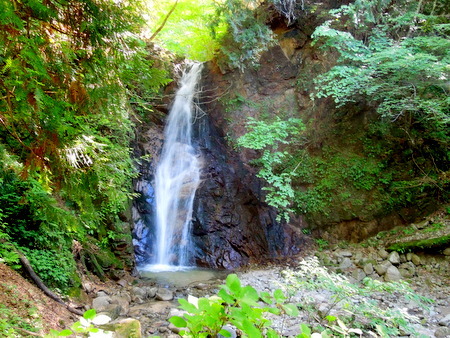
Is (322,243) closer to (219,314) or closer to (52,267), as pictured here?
(52,267)

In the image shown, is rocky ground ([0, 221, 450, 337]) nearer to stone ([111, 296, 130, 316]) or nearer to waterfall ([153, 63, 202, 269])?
stone ([111, 296, 130, 316])

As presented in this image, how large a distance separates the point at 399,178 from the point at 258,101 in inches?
206

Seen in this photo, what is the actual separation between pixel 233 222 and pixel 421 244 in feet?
16.1

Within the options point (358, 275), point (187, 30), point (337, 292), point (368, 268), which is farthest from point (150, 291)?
point (187, 30)

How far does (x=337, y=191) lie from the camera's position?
849cm

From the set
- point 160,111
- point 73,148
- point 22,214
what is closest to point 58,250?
point 22,214

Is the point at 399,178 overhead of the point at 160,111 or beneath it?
beneath

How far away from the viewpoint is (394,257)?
6613mm

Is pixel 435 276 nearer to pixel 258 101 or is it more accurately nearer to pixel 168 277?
pixel 168 277

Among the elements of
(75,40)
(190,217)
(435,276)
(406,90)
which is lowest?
(435,276)

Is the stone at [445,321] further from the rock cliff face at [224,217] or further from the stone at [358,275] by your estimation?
the rock cliff face at [224,217]

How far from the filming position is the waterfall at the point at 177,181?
26.9 ft

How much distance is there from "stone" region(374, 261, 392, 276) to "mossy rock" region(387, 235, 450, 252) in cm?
48

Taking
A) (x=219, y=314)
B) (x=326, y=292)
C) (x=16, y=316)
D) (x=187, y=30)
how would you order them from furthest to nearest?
(x=187, y=30) → (x=326, y=292) → (x=16, y=316) → (x=219, y=314)
